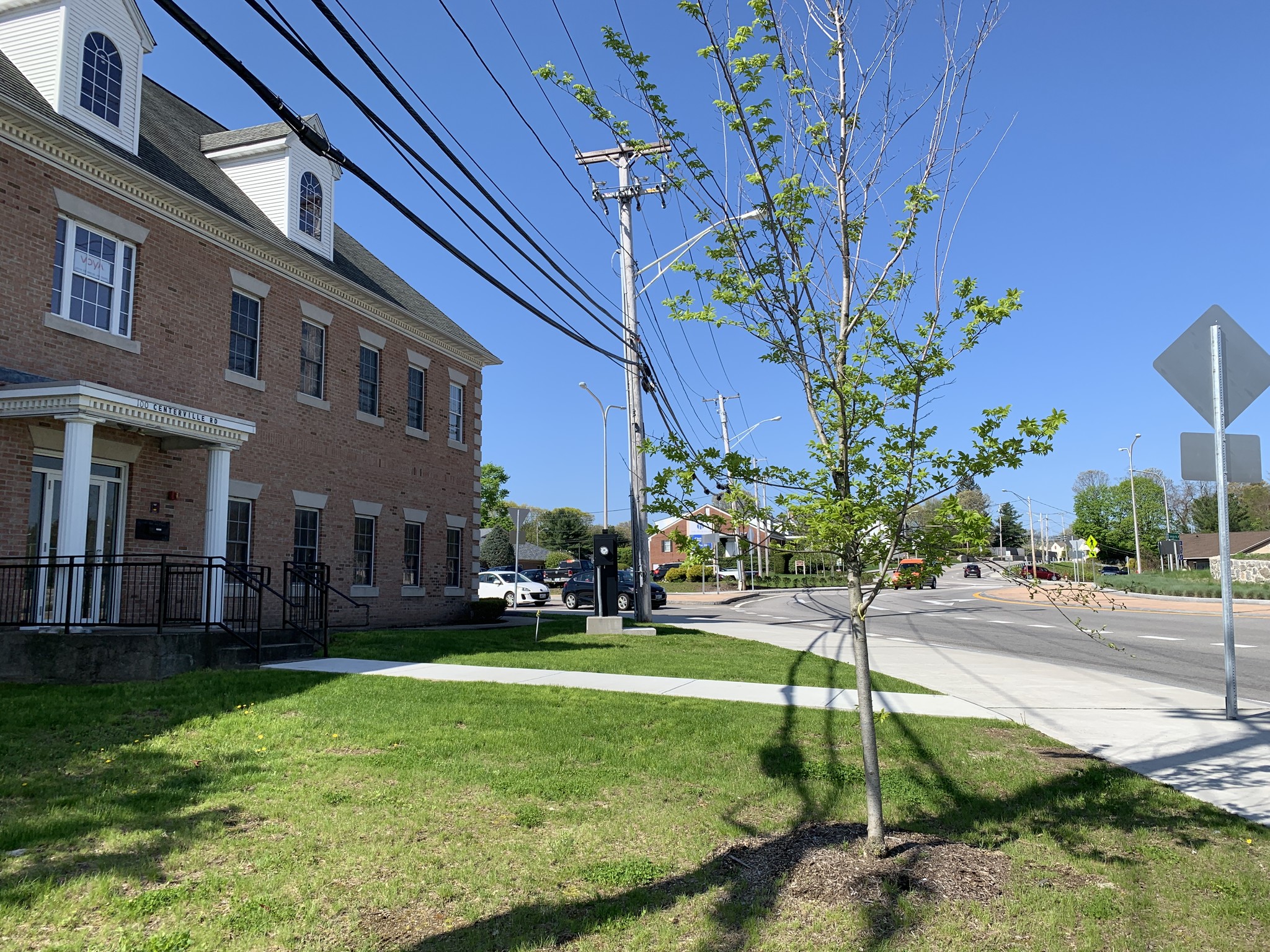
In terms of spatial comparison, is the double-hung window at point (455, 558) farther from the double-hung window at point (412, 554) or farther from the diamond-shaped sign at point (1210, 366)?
the diamond-shaped sign at point (1210, 366)

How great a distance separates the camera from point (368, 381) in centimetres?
2006

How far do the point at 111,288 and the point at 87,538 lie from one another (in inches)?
150

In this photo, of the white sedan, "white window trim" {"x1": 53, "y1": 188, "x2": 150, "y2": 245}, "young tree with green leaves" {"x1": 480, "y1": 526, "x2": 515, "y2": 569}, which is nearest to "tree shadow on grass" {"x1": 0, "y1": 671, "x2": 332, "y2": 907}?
"white window trim" {"x1": 53, "y1": 188, "x2": 150, "y2": 245}

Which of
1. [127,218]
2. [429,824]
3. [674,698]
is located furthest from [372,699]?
[127,218]

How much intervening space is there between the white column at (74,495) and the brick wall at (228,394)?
4.14 feet

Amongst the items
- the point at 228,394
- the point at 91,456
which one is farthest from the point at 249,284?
the point at 91,456

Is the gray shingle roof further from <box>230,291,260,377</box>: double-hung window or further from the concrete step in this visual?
the concrete step

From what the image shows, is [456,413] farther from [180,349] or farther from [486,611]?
[180,349]

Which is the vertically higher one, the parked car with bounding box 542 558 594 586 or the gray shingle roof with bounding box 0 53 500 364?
the gray shingle roof with bounding box 0 53 500 364

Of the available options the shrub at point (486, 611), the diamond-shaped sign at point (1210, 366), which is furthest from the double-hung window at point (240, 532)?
the diamond-shaped sign at point (1210, 366)

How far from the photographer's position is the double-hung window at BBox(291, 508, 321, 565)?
17.5m

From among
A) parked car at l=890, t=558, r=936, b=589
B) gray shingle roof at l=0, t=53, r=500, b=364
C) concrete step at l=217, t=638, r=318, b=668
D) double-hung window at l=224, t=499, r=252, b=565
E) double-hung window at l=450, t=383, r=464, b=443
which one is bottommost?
concrete step at l=217, t=638, r=318, b=668

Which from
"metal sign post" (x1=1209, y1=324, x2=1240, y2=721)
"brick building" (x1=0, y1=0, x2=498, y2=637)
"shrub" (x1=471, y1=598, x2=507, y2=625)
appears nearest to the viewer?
"metal sign post" (x1=1209, y1=324, x2=1240, y2=721)

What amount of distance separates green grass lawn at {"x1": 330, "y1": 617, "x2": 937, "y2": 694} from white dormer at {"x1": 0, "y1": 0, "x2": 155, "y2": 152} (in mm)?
9005
